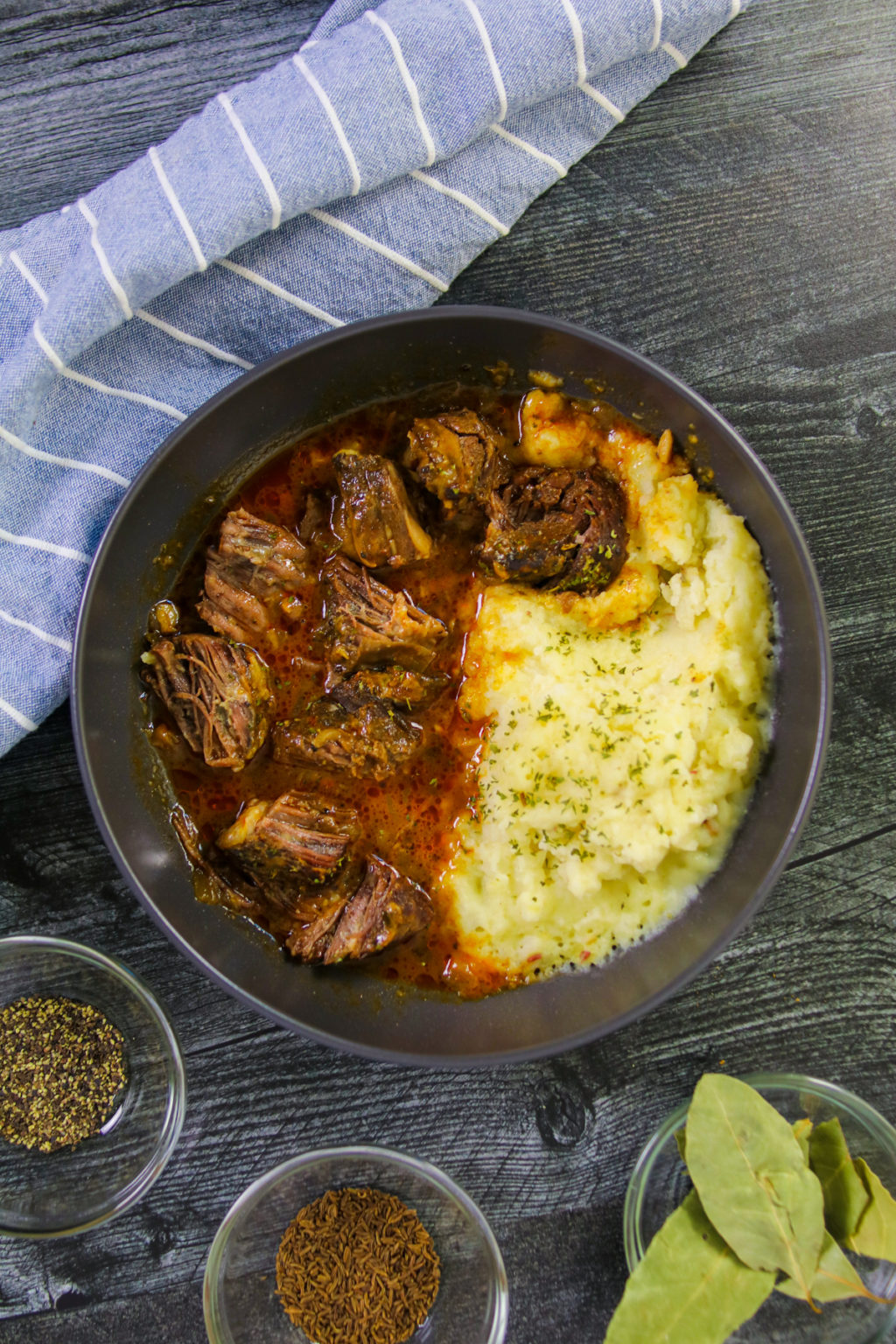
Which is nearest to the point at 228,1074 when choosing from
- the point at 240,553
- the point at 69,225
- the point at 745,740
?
the point at 240,553

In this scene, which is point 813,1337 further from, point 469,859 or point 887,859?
point 469,859

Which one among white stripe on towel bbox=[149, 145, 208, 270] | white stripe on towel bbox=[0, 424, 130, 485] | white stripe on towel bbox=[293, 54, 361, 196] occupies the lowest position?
white stripe on towel bbox=[0, 424, 130, 485]

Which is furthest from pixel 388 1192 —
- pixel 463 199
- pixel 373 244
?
pixel 463 199

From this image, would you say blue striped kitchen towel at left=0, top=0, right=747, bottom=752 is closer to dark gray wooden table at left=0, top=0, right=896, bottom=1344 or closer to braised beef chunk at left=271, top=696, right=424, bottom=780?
dark gray wooden table at left=0, top=0, right=896, bottom=1344

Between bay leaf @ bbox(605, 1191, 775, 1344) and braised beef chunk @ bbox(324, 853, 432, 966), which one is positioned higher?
braised beef chunk @ bbox(324, 853, 432, 966)

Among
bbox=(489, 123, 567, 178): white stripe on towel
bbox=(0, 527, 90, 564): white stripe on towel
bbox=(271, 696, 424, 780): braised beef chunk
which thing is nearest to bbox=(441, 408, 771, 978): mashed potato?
bbox=(271, 696, 424, 780): braised beef chunk

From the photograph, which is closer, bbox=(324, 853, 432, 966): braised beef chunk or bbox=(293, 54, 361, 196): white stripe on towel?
bbox=(293, 54, 361, 196): white stripe on towel

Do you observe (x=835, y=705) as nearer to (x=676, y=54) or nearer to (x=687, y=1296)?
(x=687, y=1296)
